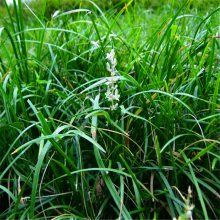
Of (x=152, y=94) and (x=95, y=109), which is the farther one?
(x=152, y=94)

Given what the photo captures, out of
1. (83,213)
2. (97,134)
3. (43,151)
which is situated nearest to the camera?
(43,151)

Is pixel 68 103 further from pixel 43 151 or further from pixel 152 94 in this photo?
pixel 43 151

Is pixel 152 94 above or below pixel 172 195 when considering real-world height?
above

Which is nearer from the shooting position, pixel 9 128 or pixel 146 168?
pixel 146 168

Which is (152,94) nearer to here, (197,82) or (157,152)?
(197,82)

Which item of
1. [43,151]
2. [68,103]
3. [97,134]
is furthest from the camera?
[68,103]

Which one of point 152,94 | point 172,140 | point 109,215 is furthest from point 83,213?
point 152,94

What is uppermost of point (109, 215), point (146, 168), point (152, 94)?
point (152, 94)

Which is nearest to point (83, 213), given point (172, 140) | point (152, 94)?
point (172, 140)

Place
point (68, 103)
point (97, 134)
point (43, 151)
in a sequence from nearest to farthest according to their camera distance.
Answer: point (43, 151), point (97, 134), point (68, 103)
